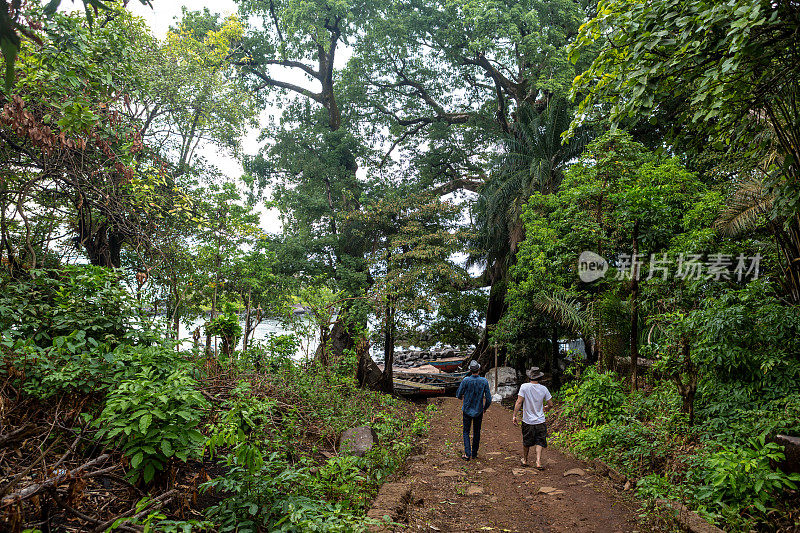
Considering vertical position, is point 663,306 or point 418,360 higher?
point 663,306

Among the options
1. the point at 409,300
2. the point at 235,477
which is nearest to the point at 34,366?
the point at 235,477

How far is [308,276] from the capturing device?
53.4 ft

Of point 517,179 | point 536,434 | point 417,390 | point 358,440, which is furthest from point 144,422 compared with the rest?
point 517,179

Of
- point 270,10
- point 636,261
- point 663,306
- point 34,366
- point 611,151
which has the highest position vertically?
point 270,10

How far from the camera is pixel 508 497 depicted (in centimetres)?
550

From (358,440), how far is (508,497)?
87.5 inches

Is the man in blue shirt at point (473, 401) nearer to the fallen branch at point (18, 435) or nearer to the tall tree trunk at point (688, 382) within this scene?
the tall tree trunk at point (688, 382)

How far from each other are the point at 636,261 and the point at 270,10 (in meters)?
17.2

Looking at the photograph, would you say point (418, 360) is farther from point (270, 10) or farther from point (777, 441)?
point (777, 441)

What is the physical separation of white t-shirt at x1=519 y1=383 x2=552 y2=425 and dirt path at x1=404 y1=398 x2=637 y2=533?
0.72 metres

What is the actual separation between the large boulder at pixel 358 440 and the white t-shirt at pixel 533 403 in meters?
2.28

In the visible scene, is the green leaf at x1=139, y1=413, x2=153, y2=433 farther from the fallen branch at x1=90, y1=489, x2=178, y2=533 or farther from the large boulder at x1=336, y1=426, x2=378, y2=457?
the large boulder at x1=336, y1=426, x2=378, y2=457

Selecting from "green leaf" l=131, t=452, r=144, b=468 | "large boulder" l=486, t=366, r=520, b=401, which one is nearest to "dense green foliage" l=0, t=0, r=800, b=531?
"green leaf" l=131, t=452, r=144, b=468

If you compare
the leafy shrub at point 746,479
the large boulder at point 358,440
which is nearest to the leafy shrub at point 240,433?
the large boulder at point 358,440
